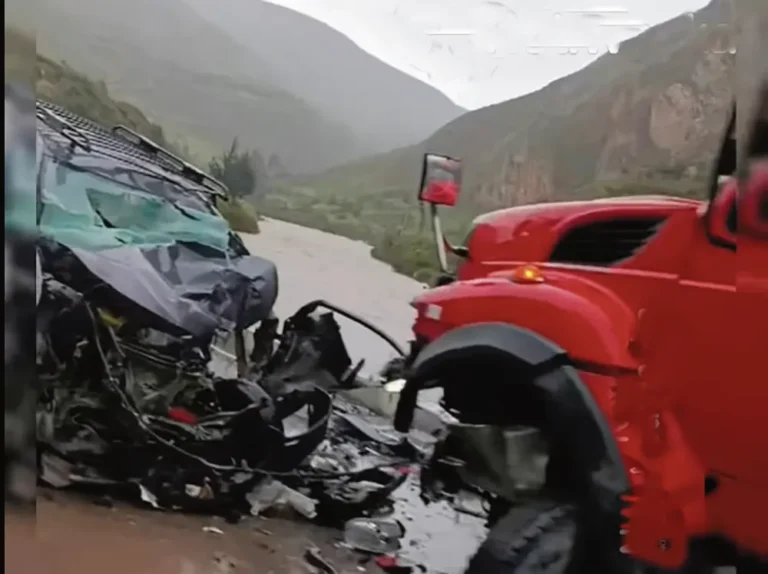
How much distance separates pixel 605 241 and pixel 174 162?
103 cm

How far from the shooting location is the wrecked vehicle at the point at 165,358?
1.97 meters

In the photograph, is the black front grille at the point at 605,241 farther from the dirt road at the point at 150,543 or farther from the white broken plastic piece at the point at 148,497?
the white broken plastic piece at the point at 148,497

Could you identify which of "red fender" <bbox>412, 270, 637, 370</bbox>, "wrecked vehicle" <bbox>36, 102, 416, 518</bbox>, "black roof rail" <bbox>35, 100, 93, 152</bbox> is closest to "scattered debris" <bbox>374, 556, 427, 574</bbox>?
"wrecked vehicle" <bbox>36, 102, 416, 518</bbox>

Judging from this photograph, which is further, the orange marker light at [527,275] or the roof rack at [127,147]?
the roof rack at [127,147]

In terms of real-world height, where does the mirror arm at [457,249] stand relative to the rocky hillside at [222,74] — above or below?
below

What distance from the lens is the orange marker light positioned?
1558 mm

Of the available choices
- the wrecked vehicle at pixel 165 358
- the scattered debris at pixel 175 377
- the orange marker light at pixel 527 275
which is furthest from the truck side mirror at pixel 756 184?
the wrecked vehicle at pixel 165 358

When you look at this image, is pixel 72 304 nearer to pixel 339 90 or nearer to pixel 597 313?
pixel 339 90

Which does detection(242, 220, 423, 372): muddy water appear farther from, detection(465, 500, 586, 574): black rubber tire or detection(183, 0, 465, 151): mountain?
detection(465, 500, 586, 574): black rubber tire

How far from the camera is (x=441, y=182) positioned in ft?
5.94

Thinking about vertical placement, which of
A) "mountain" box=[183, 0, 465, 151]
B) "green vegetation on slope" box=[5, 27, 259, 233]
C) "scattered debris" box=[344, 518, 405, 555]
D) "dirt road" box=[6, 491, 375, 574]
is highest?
"mountain" box=[183, 0, 465, 151]

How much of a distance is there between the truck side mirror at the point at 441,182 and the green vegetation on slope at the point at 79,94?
430 millimetres

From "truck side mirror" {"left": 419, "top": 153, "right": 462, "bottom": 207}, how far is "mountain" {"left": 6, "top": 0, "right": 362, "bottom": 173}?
186 mm

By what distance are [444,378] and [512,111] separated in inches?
24.3
